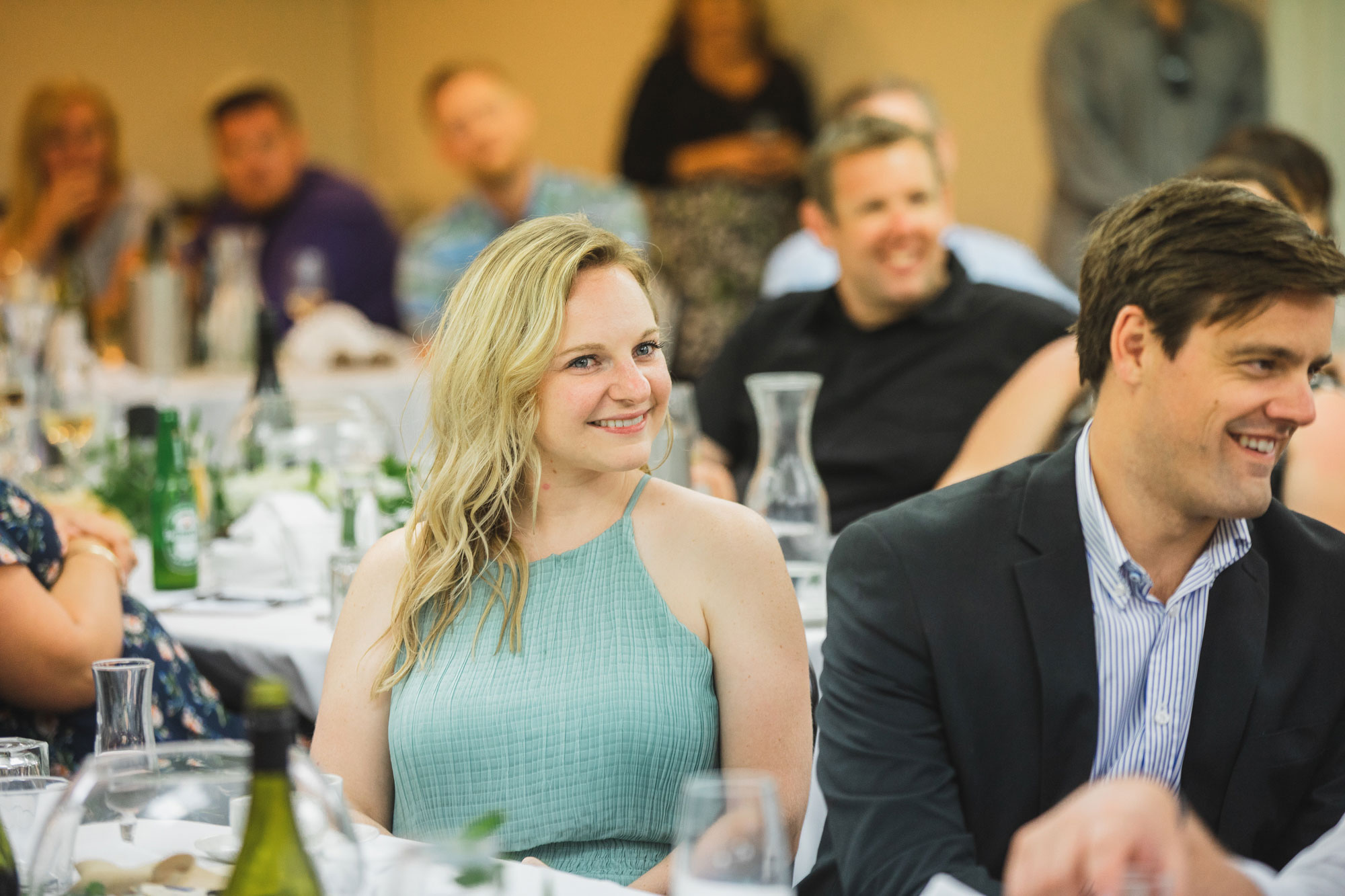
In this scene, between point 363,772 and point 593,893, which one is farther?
point 363,772

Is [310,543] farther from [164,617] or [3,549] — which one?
[3,549]

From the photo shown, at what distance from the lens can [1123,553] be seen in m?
1.49

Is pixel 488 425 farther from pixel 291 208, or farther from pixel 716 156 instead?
pixel 291 208

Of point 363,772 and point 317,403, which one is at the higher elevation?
point 317,403

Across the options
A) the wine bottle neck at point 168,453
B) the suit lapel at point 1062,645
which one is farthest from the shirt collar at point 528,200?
the suit lapel at point 1062,645

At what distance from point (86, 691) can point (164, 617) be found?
1.21 feet

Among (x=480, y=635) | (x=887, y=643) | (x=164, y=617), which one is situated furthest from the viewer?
(x=164, y=617)

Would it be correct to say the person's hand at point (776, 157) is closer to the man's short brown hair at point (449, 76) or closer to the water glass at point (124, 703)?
the man's short brown hair at point (449, 76)

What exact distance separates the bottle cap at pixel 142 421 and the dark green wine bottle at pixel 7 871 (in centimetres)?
169

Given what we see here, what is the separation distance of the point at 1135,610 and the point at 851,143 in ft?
6.82

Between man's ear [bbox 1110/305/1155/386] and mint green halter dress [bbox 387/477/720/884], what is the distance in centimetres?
59

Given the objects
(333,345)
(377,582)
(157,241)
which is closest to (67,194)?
(157,241)

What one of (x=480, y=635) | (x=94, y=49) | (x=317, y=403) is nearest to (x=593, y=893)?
(x=480, y=635)

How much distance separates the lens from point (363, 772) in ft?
5.65
